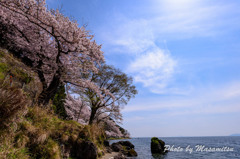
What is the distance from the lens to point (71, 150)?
26.5 feet

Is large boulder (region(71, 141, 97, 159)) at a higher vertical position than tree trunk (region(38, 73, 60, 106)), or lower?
lower

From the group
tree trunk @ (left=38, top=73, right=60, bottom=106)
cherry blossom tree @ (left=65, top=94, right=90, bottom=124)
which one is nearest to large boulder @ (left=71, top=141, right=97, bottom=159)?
tree trunk @ (left=38, top=73, right=60, bottom=106)

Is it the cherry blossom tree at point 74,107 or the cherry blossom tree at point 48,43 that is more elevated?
the cherry blossom tree at point 48,43

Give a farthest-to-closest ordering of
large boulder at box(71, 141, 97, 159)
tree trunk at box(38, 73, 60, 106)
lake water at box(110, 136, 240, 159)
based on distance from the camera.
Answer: lake water at box(110, 136, 240, 159)
tree trunk at box(38, 73, 60, 106)
large boulder at box(71, 141, 97, 159)

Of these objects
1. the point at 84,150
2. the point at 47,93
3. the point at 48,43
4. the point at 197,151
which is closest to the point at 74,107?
the point at 47,93

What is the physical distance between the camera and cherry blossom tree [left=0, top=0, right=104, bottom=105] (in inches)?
332

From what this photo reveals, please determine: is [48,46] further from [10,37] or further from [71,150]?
[71,150]

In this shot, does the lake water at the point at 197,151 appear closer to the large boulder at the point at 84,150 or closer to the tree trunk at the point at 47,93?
the large boulder at the point at 84,150

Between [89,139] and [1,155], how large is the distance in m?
5.81

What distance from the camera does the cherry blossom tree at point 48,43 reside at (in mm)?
8445

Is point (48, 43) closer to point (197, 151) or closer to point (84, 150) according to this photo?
point (84, 150)

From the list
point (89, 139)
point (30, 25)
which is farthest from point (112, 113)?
point (30, 25)

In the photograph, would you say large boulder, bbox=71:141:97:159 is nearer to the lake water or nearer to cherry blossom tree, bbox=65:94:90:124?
the lake water

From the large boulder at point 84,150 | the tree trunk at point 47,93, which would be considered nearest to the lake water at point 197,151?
the large boulder at point 84,150
